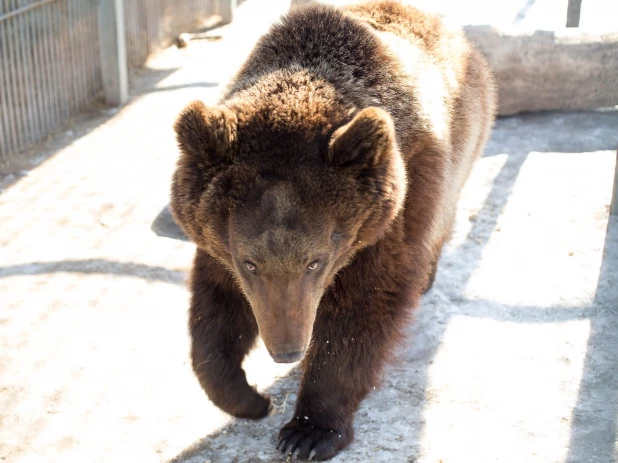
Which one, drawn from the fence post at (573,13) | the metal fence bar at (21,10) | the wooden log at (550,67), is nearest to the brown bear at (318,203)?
the wooden log at (550,67)

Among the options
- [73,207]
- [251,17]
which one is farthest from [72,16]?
[251,17]

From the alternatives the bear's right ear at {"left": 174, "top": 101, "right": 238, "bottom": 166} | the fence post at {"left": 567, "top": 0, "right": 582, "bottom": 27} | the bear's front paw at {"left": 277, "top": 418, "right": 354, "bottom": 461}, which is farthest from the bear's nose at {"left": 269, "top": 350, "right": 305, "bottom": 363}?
the fence post at {"left": 567, "top": 0, "right": 582, "bottom": 27}

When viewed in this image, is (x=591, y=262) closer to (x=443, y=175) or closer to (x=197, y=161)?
(x=443, y=175)

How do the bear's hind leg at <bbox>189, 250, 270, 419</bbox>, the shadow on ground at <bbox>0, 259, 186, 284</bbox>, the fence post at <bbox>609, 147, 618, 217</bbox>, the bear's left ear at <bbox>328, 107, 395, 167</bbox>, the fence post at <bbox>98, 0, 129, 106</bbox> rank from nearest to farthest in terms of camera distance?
the bear's left ear at <bbox>328, 107, 395, 167</bbox> → the bear's hind leg at <bbox>189, 250, 270, 419</bbox> → the shadow on ground at <bbox>0, 259, 186, 284</bbox> → the fence post at <bbox>609, 147, 618, 217</bbox> → the fence post at <bbox>98, 0, 129, 106</bbox>

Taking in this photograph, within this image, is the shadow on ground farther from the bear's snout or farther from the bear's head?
the bear's snout

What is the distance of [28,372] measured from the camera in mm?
5012

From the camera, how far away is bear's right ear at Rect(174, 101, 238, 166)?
3662 millimetres

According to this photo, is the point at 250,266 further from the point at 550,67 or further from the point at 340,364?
the point at 550,67

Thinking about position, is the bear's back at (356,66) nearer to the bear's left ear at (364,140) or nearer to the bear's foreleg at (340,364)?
the bear's left ear at (364,140)

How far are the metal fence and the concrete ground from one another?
52 cm

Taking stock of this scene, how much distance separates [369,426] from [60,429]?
1.75 m

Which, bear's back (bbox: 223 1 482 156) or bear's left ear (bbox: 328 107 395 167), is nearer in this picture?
bear's left ear (bbox: 328 107 395 167)

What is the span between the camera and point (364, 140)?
11.9ft

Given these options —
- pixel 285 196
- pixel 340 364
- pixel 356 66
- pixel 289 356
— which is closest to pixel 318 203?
pixel 285 196
